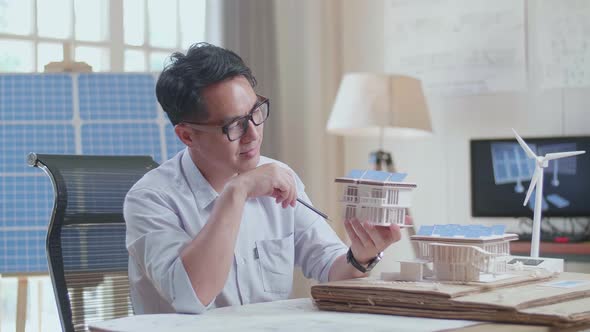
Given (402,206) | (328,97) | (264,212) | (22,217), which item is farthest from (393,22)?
(402,206)

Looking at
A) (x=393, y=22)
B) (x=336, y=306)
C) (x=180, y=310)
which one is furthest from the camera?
(x=393, y=22)

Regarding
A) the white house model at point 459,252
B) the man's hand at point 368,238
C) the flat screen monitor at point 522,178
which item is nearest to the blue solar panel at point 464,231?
the white house model at point 459,252

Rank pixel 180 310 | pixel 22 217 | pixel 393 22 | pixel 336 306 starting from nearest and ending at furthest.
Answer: pixel 336 306
pixel 180 310
pixel 22 217
pixel 393 22

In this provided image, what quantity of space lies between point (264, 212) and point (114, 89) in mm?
1425

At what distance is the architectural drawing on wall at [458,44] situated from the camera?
4.13 meters

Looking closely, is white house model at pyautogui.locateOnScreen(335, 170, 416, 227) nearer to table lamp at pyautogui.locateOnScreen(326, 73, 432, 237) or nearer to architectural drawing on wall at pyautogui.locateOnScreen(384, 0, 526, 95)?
table lamp at pyautogui.locateOnScreen(326, 73, 432, 237)

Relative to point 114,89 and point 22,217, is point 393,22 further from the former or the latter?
point 22,217

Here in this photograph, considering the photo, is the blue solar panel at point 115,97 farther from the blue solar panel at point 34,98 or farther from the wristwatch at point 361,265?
the wristwatch at point 361,265

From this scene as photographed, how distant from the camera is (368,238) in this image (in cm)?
150

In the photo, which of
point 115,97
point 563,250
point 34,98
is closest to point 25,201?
point 34,98

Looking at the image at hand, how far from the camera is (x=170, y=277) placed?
1.40 metres

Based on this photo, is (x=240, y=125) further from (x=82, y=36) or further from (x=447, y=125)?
(x=447, y=125)

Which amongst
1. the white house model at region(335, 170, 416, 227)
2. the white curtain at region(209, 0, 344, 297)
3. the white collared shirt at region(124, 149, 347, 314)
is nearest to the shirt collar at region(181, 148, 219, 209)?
the white collared shirt at region(124, 149, 347, 314)

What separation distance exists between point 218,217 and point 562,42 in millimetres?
2913
